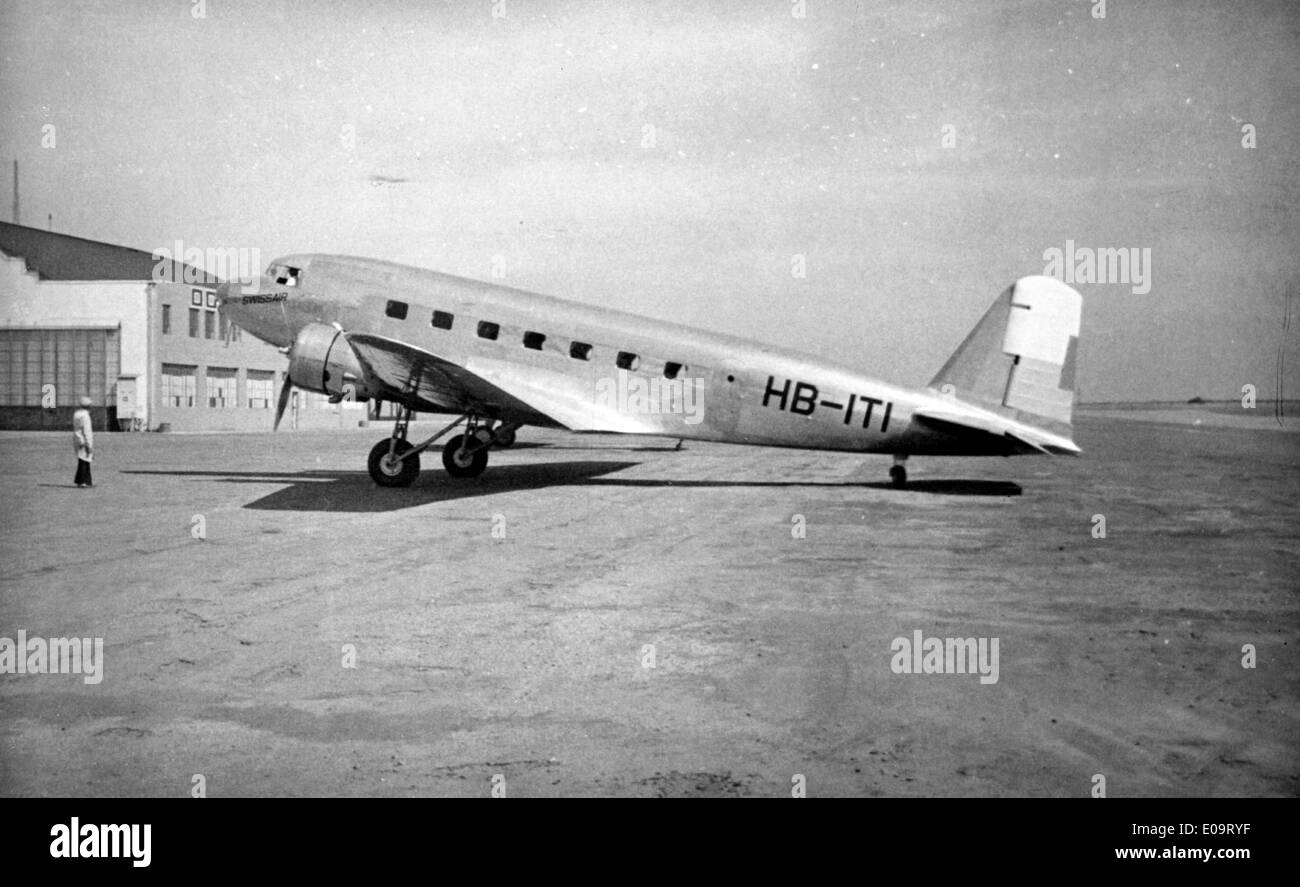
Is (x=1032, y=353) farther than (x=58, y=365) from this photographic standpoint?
No

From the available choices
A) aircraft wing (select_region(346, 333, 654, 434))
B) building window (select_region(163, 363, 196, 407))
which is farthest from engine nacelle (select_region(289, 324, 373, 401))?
building window (select_region(163, 363, 196, 407))

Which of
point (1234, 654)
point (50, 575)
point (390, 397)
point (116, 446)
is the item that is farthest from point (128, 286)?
point (1234, 654)

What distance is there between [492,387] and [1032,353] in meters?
9.62

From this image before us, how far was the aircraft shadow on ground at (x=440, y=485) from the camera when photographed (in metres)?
14.9

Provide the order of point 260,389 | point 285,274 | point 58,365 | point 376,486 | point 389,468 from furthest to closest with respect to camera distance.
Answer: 1. point 260,389
2. point 58,365
3. point 285,274
4. point 376,486
5. point 389,468

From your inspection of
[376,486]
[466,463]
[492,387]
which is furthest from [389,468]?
[466,463]

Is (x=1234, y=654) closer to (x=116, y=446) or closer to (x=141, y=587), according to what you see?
(x=141, y=587)

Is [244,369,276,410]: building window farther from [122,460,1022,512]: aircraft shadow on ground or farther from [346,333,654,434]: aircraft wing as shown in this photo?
[346,333,654,434]: aircraft wing

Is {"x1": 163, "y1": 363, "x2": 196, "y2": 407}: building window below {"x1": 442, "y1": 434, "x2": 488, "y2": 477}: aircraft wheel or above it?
above

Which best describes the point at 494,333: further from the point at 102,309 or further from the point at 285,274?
the point at 102,309

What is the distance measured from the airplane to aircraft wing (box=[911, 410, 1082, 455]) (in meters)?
0.04

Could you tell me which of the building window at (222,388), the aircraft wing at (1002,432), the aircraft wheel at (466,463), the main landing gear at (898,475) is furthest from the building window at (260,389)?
the aircraft wing at (1002,432)

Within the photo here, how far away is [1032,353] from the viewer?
53.1 ft

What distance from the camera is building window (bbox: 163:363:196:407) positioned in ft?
164
